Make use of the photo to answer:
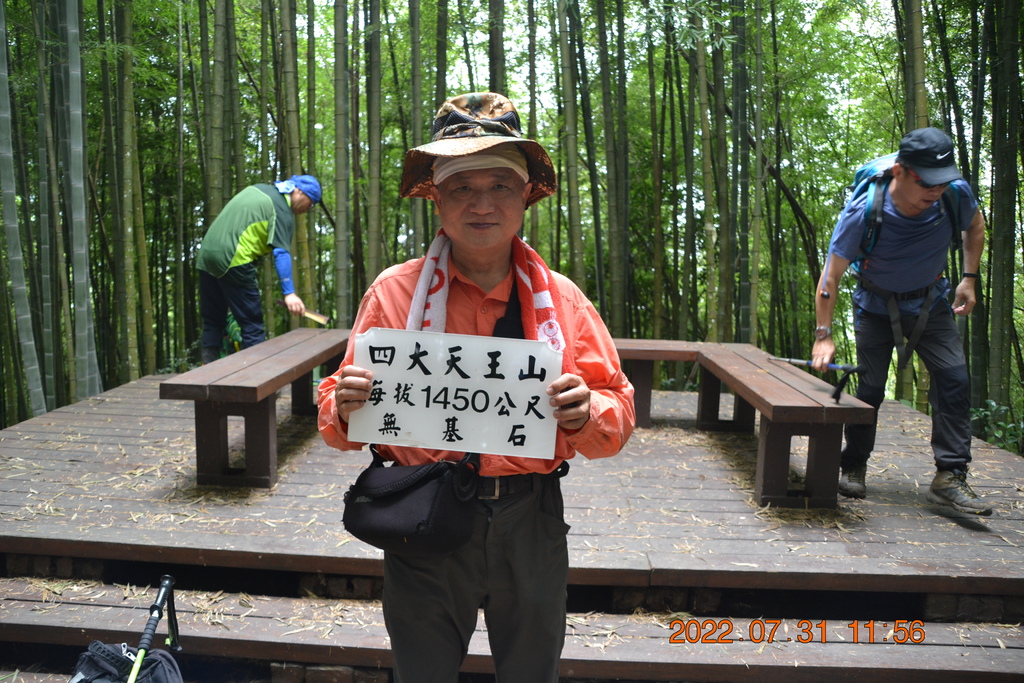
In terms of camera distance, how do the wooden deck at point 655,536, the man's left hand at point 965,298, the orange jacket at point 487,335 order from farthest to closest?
the man's left hand at point 965,298
the wooden deck at point 655,536
the orange jacket at point 487,335

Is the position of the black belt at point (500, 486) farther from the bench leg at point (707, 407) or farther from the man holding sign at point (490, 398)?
the bench leg at point (707, 407)

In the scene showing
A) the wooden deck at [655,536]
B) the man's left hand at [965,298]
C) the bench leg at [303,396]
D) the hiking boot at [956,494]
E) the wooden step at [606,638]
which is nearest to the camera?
the wooden step at [606,638]

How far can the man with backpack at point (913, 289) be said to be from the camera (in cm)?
261

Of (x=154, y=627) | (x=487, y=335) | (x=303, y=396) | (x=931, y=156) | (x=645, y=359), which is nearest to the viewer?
(x=487, y=335)

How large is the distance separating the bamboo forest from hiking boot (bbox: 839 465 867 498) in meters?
1.40

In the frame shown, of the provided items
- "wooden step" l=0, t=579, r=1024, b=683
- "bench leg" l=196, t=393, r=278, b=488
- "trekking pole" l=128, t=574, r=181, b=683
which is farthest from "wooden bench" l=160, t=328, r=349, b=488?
"trekking pole" l=128, t=574, r=181, b=683

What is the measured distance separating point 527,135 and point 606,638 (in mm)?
4214

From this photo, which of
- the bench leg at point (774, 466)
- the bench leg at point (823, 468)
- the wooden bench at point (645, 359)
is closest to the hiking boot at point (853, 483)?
the bench leg at point (823, 468)

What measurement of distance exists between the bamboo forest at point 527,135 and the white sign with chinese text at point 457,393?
3.03 m

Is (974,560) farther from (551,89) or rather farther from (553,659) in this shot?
(551,89)

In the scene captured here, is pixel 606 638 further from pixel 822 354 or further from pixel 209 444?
pixel 209 444

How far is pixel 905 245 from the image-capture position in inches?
105

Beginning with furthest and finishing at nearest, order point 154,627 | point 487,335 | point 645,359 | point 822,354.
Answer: point 645,359
point 822,354
point 154,627
point 487,335
